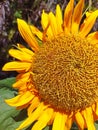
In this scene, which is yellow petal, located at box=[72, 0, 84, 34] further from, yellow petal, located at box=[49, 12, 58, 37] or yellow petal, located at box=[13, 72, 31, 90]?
yellow petal, located at box=[13, 72, 31, 90]

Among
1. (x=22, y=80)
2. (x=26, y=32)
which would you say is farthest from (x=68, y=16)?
(x=22, y=80)

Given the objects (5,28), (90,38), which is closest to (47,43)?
(90,38)

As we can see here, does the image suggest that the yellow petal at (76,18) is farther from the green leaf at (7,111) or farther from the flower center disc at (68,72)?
the green leaf at (7,111)

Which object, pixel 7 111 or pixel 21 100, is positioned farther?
pixel 7 111

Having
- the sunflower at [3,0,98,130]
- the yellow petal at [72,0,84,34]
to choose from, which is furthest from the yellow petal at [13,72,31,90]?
the yellow petal at [72,0,84,34]

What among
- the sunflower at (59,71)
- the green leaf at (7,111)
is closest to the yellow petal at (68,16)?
the sunflower at (59,71)

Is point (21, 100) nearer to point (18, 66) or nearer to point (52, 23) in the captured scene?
point (18, 66)

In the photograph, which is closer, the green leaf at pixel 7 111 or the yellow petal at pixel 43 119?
the yellow petal at pixel 43 119

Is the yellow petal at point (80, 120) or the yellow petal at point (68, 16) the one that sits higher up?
the yellow petal at point (68, 16)
